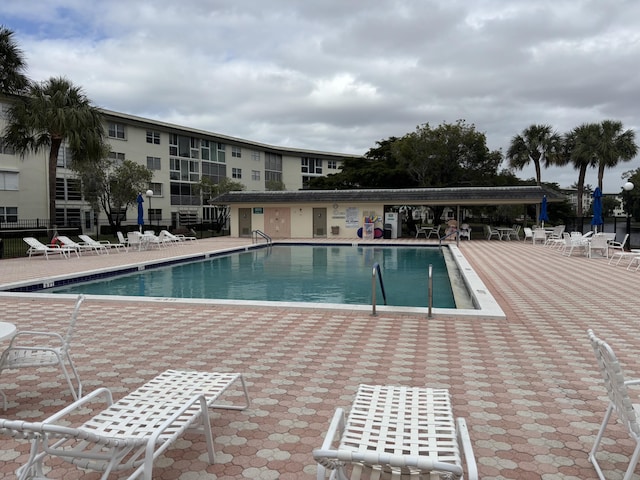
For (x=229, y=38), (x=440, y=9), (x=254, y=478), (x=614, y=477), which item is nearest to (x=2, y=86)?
(x=229, y=38)

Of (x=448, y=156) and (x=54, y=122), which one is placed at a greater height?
(x=448, y=156)

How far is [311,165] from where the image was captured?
2311 inches

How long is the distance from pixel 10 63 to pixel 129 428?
19021mm

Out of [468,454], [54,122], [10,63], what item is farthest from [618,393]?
[10,63]

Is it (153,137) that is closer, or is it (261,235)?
(261,235)

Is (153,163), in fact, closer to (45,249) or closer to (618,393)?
(45,249)

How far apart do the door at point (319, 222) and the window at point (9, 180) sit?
722 inches

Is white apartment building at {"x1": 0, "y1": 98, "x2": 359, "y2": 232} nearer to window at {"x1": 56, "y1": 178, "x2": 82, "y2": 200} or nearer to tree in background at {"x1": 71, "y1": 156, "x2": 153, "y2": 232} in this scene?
window at {"x1": 56, "y1": 178, "x2": 82, "y2": 200}

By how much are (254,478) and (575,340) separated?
448cm

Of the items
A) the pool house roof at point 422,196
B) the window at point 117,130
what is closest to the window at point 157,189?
the window at point 117,130

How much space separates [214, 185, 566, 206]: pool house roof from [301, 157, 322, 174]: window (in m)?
29.0

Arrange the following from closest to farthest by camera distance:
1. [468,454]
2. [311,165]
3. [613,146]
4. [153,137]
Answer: [468,454], [613,146], [153,137], [311,165]

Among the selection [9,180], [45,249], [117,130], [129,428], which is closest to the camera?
[129,428]

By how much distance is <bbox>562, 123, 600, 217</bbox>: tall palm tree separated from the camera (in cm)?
3334
